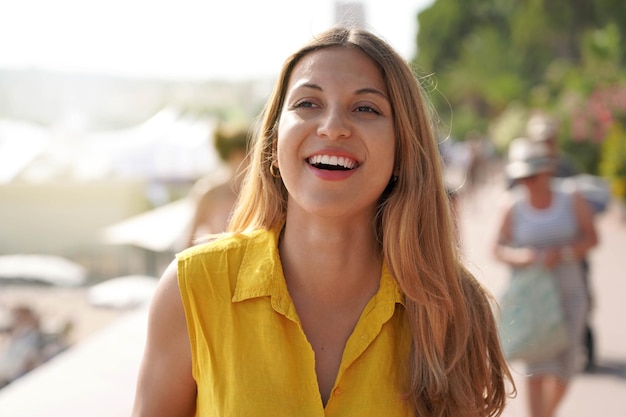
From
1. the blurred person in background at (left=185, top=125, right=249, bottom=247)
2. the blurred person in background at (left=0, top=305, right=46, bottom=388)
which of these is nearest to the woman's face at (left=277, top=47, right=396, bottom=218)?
the blurred person in background at (left=185, top=125, right=249, bottom=247)

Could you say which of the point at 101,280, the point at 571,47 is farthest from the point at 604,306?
the point at 571,47

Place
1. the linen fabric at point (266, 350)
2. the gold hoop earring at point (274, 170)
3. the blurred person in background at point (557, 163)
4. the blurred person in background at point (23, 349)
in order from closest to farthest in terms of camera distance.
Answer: the linen fabric at point (266, 350) → the gold hoop earring at point (274, 170) → the blurred person in background at point (557, 163) → the blurred person in background at point (23, 349)

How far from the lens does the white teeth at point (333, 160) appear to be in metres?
1.94

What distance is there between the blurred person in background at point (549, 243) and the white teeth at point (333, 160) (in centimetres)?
291

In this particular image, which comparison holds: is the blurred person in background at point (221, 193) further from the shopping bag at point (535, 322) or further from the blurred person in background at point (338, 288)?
the blurred person in background at point (338, 288)

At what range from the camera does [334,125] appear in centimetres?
192

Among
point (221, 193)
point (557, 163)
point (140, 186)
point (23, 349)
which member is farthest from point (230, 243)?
point (140, 186)

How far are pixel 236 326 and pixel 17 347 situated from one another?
7.33 metres

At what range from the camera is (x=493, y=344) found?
2119mm

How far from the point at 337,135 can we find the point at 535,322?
293 centimetres

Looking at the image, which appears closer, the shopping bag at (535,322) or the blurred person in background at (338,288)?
the blurred person in background at (338,288)

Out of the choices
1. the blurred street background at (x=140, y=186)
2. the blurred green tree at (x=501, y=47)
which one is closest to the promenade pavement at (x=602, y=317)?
the blurred street background at (x=140, y=186)

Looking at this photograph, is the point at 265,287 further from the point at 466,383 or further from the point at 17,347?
the point at 17,347

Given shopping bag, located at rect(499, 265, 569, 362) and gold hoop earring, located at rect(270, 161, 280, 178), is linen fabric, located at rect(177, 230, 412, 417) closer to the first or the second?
gold hoop earring, located at rect(270, 161, 280, 178)
